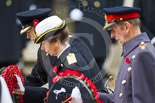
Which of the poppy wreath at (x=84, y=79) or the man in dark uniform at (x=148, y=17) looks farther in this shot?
the man in dark uniform at (x=148, y=17)

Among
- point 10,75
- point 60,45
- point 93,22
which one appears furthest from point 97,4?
point 10,75

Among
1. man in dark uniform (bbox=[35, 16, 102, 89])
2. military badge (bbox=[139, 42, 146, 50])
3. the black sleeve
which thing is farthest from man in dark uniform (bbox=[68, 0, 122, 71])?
military badge (bbox=[139, 42, 146, 50])

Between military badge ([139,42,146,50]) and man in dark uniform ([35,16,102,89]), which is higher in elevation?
military badge ([139,42,146,50])

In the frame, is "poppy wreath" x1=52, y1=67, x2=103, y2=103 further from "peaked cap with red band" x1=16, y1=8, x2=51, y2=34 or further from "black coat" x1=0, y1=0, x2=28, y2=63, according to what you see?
"black coat" x1=0, y1=0, x2=28, y2=63

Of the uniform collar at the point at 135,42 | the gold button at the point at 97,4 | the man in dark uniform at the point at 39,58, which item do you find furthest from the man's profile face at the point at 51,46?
the gold button at the point at 97,4

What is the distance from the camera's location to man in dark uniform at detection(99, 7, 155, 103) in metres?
3.00

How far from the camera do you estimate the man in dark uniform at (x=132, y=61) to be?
3.00 m

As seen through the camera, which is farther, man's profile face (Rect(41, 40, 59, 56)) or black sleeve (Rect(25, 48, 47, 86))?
black sleeve (Rect(25, 48, 47, 86))

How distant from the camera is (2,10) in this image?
740 cm

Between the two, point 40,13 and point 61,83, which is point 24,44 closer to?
point 40,13

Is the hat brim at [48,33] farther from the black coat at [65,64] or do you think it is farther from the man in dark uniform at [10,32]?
the man in dark uniform at [10,32]

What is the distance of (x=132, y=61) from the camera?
3145mm

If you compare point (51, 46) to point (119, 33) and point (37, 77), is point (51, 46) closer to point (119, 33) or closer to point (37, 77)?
point (119, 33)

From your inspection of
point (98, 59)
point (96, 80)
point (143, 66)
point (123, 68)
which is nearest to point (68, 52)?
point (96, 80)
